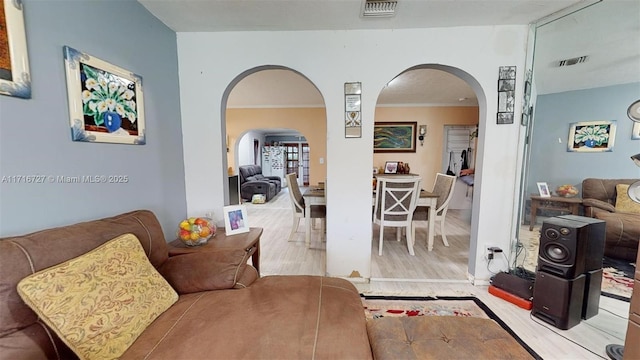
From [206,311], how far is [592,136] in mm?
3149

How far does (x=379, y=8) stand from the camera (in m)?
1.73

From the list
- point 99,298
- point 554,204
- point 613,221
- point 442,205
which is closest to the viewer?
point 99,298

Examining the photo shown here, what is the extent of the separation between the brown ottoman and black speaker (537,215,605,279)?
0.97 metres

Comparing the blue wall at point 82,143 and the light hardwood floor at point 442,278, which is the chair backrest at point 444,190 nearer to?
the light hardwood floor at point 442,278

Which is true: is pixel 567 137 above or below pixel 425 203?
above

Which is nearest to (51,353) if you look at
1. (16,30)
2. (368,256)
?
(16,30)

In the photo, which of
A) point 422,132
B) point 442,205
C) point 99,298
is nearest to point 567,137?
point 442,205

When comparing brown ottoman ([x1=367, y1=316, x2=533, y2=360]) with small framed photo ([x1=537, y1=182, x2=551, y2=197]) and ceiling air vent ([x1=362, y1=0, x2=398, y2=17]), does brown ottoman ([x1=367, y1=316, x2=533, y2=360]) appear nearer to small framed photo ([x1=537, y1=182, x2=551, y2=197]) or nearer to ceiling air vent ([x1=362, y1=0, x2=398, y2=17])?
small framed photo ([x1=537, y1=182, x2=551, y2=197])

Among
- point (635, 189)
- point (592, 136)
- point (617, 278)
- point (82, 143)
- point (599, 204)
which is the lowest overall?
point (617, 278)

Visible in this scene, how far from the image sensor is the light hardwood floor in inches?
60.5

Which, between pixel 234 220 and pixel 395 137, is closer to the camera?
pixel 234 220

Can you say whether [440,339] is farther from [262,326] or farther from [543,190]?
[543,190]

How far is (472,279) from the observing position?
7.38ft

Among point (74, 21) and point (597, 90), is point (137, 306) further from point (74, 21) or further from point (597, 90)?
point (597, 90)
